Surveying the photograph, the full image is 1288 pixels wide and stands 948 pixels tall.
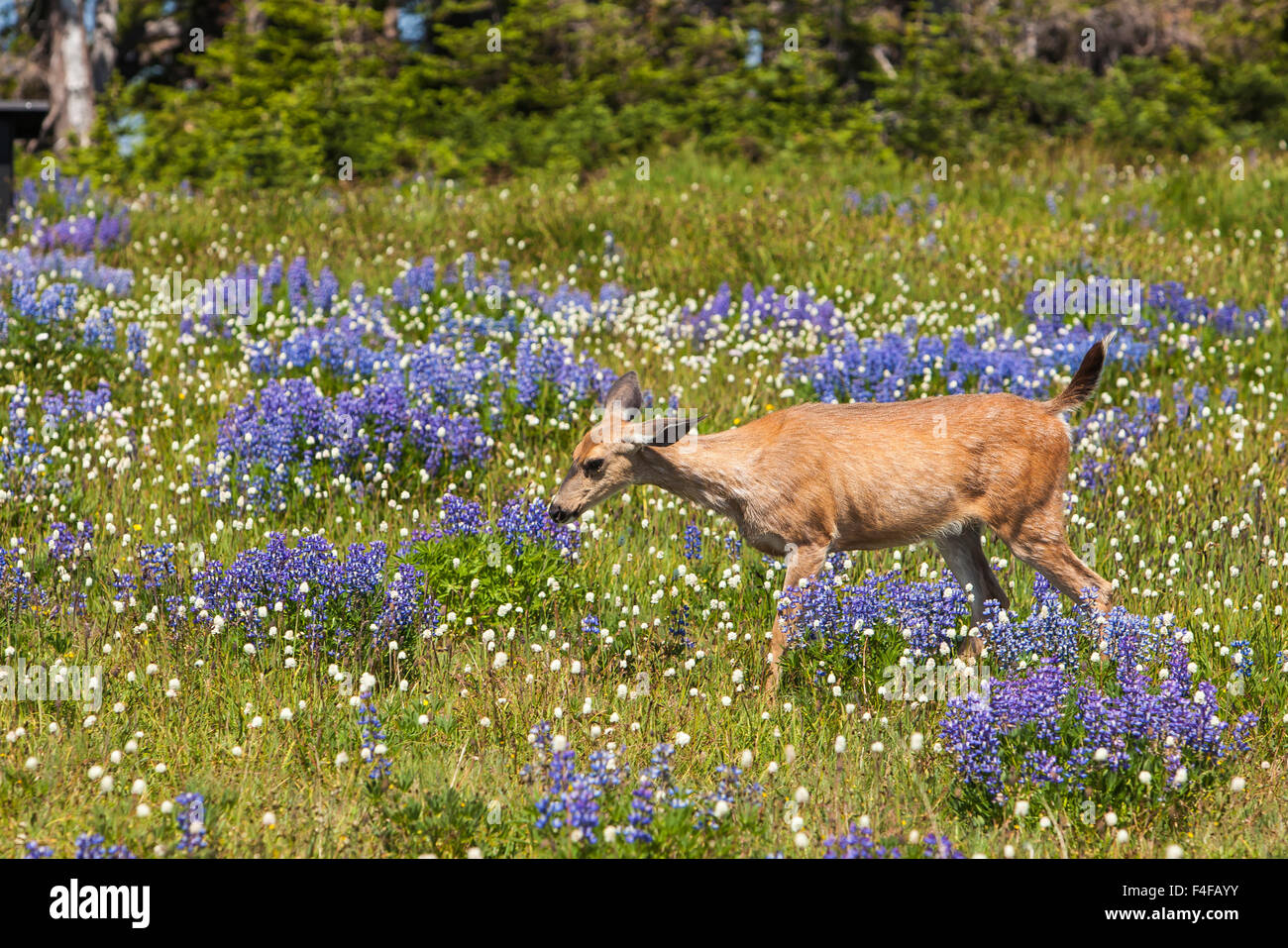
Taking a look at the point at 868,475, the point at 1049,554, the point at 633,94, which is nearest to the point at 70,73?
the point at 633,94

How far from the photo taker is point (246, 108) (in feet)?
75.8

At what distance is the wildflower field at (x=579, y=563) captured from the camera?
490 cm

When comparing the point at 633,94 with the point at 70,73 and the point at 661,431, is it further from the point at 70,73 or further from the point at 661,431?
the point at 661,431

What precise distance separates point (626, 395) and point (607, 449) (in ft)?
1.00

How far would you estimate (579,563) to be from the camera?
24.2 ft

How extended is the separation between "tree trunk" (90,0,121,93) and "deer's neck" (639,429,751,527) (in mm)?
21950

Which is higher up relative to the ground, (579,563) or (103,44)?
(103,44)

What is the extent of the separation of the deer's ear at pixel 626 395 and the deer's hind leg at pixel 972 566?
73.1 inches

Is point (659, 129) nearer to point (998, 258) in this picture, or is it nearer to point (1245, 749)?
point (998, 258)

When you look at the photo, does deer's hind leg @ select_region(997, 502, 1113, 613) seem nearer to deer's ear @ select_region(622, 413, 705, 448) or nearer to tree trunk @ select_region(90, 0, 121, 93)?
deer's ear @ select_region(622, 413, 705, 448)

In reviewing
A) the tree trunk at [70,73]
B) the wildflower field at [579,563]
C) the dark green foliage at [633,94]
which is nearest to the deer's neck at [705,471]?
the wildflower field at [579,563]
